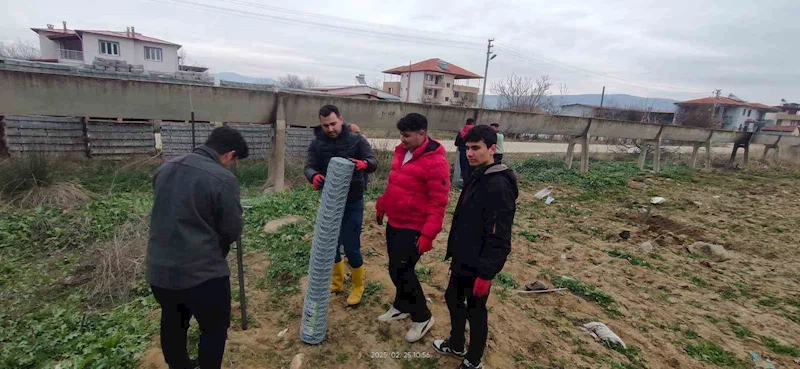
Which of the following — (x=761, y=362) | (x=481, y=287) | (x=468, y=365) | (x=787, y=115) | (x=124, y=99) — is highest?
(x=787, y=115)

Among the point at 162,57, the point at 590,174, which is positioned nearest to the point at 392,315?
the point at 590,174

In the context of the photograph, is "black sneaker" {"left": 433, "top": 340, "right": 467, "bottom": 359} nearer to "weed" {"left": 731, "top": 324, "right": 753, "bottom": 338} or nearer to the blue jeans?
the blue jeans

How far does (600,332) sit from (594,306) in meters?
0.63

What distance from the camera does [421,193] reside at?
2834 mm

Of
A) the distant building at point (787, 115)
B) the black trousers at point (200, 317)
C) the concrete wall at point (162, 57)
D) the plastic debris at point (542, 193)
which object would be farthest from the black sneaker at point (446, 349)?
the distant building at point (787, 115)

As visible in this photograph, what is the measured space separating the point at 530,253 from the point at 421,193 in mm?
3202

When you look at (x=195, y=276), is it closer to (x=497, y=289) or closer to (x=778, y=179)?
(x=497, y=289)

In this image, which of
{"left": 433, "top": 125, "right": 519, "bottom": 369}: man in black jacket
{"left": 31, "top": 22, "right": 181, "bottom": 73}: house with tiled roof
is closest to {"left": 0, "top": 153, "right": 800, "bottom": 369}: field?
{"left": 433, "top": 125, "right": 519, "bottom": 369}: man in black jacket

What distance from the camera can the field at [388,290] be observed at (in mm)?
2920

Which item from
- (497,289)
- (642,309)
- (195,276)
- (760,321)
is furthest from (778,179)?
(195,276)

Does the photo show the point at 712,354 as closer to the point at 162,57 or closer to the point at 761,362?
the point at 761,362

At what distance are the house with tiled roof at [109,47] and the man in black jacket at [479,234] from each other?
4581cm

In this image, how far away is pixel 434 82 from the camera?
54.2 meters

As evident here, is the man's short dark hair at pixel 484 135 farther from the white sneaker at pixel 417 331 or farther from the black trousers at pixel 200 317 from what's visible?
the black trousers at pixel 200 317
